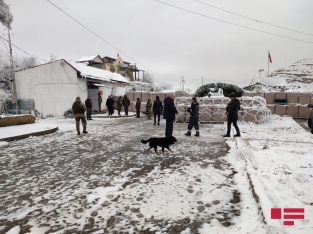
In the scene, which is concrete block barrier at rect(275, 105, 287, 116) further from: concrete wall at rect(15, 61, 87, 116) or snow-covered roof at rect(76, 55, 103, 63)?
snow-covered roof at rect(76, 55, 103, 63)

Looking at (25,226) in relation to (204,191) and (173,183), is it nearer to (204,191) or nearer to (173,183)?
(173,183)

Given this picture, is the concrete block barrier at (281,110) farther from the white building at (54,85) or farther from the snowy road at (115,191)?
the white building at (54,85)

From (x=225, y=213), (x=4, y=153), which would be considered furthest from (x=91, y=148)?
(x=225, y=213)

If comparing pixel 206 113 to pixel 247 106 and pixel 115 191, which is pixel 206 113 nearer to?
pixel 247 106

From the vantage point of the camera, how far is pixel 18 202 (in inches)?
125

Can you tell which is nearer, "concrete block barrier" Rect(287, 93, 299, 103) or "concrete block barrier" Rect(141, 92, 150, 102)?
"concrete block barrier" Rect(287, 93, 299, 103)

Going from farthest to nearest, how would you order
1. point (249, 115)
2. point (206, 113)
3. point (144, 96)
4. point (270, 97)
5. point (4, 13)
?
point (144, 96), point (270, 97), point (206, 113), point (249, 115), point (4, 13)

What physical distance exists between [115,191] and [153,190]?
2.14 ft

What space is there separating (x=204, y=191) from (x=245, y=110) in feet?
32.8

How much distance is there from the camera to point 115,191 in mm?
3504

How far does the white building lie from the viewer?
18094 mm

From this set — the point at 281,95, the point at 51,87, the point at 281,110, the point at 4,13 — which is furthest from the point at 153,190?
the point at 51,87

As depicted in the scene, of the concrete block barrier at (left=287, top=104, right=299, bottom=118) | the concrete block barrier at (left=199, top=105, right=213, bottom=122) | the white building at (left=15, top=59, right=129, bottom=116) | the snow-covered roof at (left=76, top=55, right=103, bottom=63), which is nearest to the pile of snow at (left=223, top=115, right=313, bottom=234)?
the concrete block barrier at (left=199, top=105, right=213, bottom=122)

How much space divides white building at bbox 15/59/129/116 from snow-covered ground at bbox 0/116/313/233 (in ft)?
42.7
